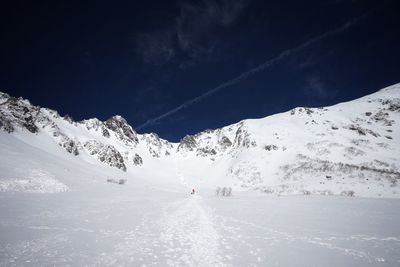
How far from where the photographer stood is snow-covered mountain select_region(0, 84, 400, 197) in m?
56.0

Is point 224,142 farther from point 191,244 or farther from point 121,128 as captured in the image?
point 191,244

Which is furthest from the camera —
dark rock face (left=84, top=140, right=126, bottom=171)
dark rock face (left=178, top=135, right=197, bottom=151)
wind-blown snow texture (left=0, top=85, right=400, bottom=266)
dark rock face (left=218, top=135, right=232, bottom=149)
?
dark rock face (left=178, top=135, right=197, bottom=151)

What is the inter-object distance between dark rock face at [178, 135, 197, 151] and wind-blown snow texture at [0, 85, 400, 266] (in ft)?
2.79

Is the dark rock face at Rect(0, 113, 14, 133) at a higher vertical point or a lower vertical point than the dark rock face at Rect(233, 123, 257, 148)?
lower

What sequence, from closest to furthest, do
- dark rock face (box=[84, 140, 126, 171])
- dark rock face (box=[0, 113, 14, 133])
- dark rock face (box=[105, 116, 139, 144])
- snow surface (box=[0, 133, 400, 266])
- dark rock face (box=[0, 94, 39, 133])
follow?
snow surface (box=[0, 133, 400, 266])
dark rock face (box=[0, 113, 14, 133])
dark rock face (box=[0, 94, 39, 133])
dark rock face (box=[84, 140, 126, 171])
dark rock face (box=[105, 116, 139, 144])

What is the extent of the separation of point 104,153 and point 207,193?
4351 cm

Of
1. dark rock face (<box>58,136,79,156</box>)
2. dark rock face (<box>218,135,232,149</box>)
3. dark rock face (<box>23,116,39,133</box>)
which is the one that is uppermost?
dark rock face (<box>218,135,232,149</box>)

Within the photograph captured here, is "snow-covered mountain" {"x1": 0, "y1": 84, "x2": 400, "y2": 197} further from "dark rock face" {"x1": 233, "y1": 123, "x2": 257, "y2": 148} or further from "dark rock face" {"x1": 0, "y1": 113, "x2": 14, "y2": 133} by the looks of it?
"dark rock face" {"x1": 233, "y1": 123, "x2": 257, "y2": 148}

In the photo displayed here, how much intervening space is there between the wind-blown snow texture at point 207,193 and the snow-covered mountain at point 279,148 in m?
0.48

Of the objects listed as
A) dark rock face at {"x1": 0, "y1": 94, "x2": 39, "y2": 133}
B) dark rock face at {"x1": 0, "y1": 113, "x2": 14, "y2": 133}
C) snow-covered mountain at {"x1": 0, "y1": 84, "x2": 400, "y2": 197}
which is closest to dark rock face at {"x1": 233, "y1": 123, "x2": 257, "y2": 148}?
snow-covered mountain at {"x1": 0, "y1": 84, "x2": 400, "y2": 197}

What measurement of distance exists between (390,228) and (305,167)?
54017mm

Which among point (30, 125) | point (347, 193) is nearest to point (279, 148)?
point (347, 193)

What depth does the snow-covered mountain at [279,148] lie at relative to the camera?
5600 cm

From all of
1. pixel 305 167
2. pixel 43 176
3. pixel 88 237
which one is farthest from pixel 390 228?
pixel 305 167
